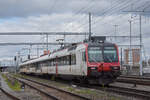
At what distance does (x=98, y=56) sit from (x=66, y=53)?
4926mm

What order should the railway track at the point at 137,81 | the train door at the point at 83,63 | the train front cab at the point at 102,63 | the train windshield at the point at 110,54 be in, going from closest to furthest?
the train front cab at the point at 102,63, the train door at the point at 83,63, the train windshield at the point at 110,54, the railway track at the point at 137,81

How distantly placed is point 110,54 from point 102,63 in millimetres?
1037

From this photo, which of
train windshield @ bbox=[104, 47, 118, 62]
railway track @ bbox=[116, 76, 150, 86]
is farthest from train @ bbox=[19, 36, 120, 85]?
railway track @ bbox=[116, 76, 150, 86]

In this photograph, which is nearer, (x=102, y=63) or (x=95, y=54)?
(x=102, y=63)

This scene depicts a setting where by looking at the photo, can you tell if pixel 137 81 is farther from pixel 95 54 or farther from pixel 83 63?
pixel 83 63

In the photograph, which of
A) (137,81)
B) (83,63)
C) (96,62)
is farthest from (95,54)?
(137,81)

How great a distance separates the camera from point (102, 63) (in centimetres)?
1861

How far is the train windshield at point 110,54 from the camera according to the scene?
19.0 metres

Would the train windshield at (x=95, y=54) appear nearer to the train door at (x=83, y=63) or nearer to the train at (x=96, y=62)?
the train at (x=96, y=62)

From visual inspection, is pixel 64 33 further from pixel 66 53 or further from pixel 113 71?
pixel 113 71

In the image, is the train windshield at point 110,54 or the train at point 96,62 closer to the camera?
the train at point 96,62

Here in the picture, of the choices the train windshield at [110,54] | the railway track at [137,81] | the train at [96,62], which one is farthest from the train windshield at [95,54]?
the railway track at [137,81]

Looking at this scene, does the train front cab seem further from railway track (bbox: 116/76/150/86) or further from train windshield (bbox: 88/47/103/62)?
railway track (bbox: 116/76/150/86)

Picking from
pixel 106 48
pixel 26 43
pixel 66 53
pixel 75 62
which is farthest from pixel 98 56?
pixel 26 43
